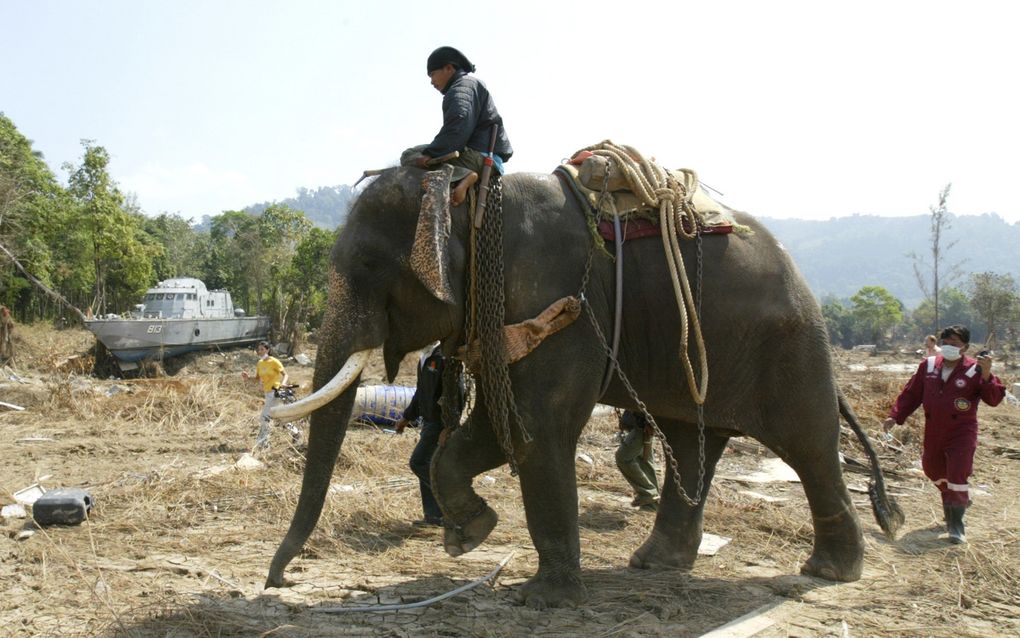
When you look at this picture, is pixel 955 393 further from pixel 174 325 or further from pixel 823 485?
pixel 174 325

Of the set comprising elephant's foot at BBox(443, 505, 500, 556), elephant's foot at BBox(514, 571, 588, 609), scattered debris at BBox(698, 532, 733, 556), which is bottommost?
scattered debris at BBox(698, 532, 733, 556)

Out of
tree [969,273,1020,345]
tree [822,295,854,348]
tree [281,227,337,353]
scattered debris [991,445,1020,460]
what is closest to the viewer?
scattered debris [991,445,1020,460]

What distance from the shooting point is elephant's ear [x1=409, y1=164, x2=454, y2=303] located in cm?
409

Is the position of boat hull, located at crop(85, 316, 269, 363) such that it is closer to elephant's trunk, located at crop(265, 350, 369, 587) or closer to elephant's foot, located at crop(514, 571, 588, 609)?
elephant's trunk, located at crop(265, 350, 369, 587)

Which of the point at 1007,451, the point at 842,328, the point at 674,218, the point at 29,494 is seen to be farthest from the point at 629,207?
the point at 842,328

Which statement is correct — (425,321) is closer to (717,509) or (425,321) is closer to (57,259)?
(717,509)

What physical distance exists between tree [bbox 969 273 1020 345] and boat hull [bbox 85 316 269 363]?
39959 millimetres

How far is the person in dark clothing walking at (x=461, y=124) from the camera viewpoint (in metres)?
4.38

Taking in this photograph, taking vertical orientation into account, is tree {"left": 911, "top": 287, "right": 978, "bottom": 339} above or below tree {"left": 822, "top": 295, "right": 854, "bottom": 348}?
above

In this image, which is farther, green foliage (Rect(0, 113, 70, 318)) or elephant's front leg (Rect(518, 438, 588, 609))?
green foliage (Rect(0, 113, 70, 318))

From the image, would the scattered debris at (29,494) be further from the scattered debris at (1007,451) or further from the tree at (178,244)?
the tree at (178,244)

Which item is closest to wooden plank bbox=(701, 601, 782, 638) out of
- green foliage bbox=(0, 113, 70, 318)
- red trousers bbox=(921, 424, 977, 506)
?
red trousers bbox=(921, 424, 977, 506)

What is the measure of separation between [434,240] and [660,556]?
2725mm

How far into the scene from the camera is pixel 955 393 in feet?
22.3
